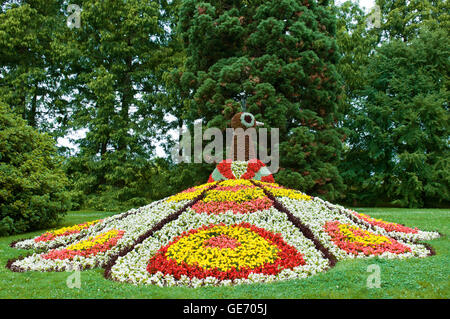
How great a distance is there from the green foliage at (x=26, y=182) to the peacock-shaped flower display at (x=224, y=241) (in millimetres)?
1820

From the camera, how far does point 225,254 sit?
5.71 metres

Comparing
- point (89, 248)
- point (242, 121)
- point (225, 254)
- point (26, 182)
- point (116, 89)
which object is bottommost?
point (89, 248)

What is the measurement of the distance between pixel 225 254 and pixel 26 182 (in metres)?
6.33

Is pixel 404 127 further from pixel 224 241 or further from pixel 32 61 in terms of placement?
pixel 32 61

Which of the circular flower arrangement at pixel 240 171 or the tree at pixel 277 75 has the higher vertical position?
the tree at pixel 277 75

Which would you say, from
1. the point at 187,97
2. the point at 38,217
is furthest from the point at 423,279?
the point at 187,97

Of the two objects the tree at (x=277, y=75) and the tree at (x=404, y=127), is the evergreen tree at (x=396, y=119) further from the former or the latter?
the tree at (x=277, y=75)

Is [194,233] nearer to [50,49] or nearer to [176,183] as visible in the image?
[176,183]

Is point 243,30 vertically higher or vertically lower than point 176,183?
higher

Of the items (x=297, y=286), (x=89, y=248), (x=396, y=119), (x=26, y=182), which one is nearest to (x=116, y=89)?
(x=26, y=182)

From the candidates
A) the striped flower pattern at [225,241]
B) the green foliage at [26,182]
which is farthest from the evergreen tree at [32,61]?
the striped flower pattern at [225,241]

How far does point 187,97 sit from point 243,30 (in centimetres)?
403

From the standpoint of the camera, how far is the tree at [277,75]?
15148mm
